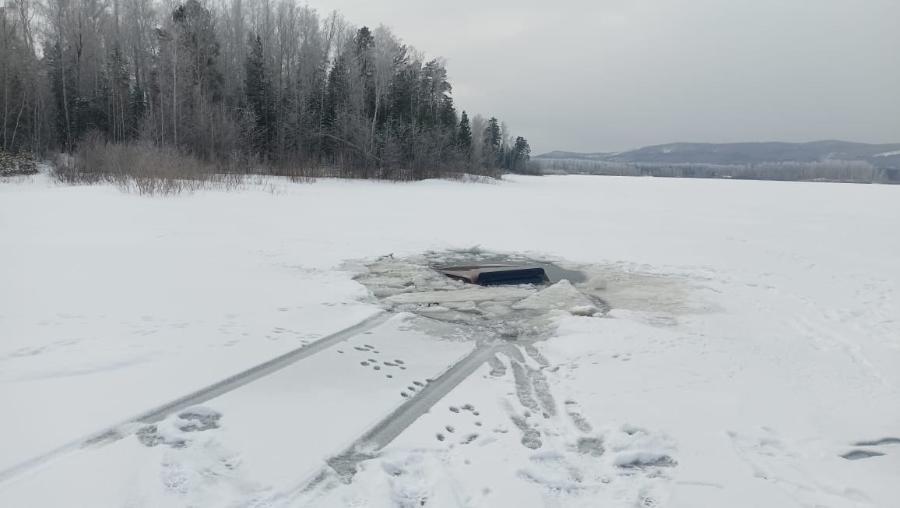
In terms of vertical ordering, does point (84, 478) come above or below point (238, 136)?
below

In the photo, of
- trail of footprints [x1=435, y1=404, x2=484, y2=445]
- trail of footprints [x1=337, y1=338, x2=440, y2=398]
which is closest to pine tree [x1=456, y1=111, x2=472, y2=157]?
trail of footprints [x1=337, y1=338, x2=440, y2=398]

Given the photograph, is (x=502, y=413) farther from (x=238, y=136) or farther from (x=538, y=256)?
(x=238, y=136)

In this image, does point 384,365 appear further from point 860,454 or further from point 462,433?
point 860,454

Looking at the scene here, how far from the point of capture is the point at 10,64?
27500 mm

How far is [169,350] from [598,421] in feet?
10.2

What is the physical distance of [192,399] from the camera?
3314mm

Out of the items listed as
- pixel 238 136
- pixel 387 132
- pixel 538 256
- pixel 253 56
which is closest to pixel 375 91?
pixel 387 132

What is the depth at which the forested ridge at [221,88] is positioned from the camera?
98.1ft

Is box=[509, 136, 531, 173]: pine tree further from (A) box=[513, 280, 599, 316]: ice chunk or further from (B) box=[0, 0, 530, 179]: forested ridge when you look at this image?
(A) box=[513, 280, 599, 316]: ice chunk

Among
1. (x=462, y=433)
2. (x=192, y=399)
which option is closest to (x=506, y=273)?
(x=462, y=433)

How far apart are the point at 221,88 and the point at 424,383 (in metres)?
36.2

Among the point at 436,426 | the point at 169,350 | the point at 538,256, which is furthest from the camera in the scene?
the point at 538,256

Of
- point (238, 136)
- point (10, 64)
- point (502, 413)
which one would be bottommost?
point (502, 413)

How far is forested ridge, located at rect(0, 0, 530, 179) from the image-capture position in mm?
29906
